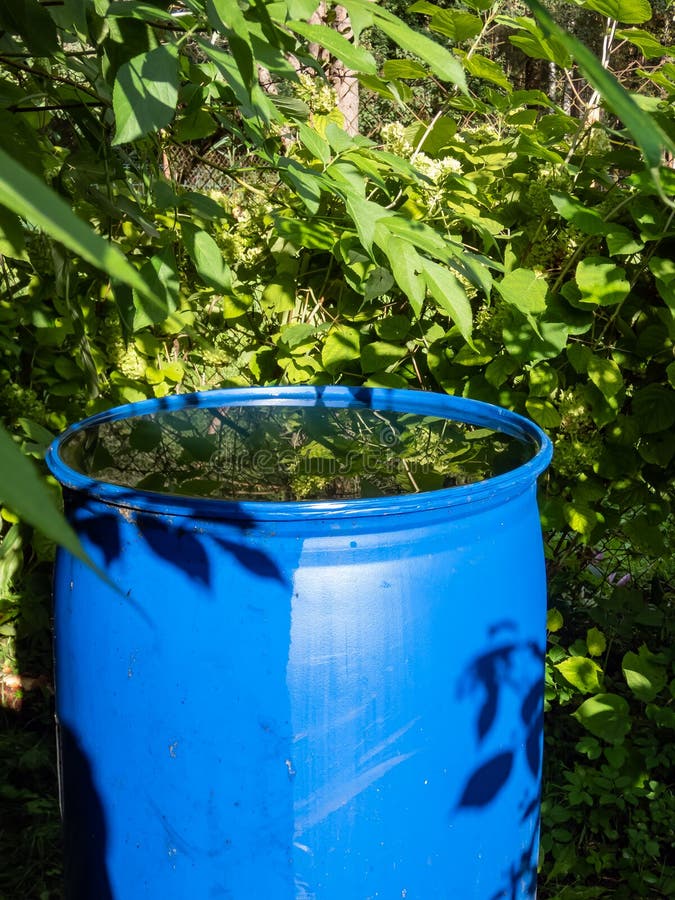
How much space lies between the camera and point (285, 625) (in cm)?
113

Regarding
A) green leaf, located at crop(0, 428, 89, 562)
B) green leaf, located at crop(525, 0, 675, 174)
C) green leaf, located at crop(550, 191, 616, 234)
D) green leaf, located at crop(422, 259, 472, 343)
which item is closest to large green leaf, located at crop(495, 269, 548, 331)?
green leaf, located at crop(550, 191, 616, 234)

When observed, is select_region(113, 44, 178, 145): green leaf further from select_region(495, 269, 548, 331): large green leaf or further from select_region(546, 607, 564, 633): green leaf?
select_region(546, 607, 564, 633): green leaf

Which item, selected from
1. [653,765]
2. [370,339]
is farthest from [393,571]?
[653,765]

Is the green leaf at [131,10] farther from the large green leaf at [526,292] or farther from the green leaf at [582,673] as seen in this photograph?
the green leaf at [582,673]

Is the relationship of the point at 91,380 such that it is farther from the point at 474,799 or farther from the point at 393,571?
the point at 474,799

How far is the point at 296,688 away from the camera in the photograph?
1.14 meters

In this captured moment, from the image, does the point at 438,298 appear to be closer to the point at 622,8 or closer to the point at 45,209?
the point at 622,8

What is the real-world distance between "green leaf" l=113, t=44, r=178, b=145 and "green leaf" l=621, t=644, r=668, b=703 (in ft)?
4.91

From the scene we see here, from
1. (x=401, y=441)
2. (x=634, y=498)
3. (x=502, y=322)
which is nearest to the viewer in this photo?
(x=401, y=441)

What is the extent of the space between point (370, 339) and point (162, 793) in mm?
1139

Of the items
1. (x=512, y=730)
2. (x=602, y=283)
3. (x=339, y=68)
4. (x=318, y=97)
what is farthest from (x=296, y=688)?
(x=339, y=68)

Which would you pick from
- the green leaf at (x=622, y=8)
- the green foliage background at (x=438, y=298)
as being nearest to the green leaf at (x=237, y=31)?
the green foliage background at (x=438, y=298)

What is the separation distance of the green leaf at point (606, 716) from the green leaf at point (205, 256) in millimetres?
1143

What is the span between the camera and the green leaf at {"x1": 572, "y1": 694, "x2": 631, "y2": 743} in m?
1.95
